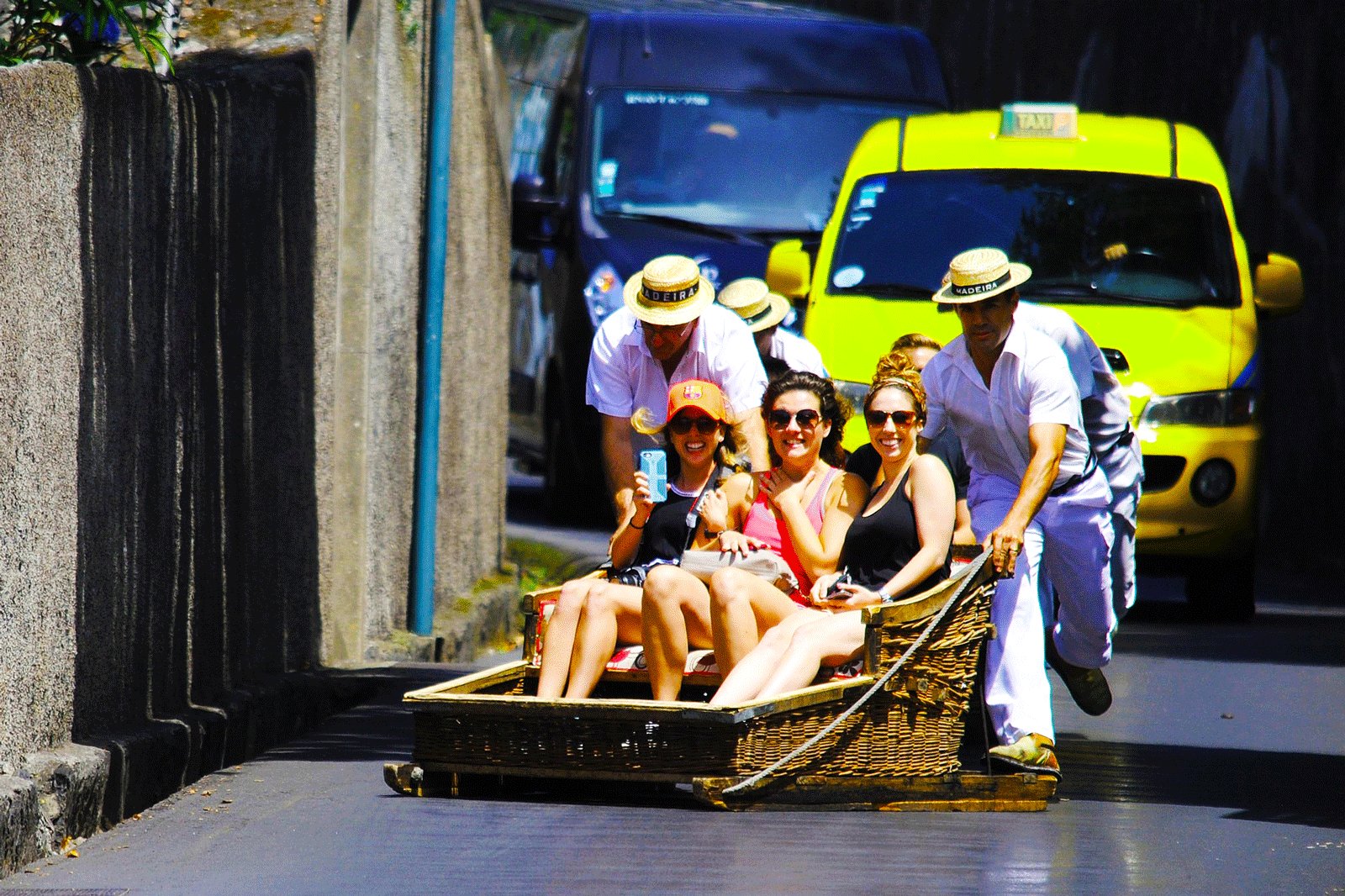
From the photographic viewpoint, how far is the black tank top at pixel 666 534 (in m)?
8.17

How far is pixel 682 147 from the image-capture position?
1603 cm

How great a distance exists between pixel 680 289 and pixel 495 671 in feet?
4.93

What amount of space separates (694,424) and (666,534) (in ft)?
1.25

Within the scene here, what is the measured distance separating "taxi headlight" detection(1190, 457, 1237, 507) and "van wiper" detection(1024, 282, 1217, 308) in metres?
0.86

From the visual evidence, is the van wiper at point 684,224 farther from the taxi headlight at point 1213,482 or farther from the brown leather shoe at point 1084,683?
the brown leather shoe at point 1084,683

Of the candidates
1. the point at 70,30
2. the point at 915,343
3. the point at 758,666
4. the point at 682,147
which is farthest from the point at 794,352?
the point at 682,147

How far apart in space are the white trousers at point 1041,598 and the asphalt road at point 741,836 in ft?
1.15

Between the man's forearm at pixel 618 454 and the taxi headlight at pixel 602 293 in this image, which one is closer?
the man's forearm at pixel 618 454

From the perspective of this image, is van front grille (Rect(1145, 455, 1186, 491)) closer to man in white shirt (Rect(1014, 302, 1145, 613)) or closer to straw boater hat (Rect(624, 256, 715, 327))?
man in white shirt (Rect(1014, 302, 1145, 613))

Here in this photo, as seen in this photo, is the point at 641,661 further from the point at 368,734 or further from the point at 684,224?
the point at 684,224

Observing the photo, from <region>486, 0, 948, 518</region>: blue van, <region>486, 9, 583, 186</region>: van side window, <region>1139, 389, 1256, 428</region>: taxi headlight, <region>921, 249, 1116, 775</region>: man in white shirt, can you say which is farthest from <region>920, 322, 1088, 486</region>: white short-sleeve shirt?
<region>486, 9, 583, 186</region>: van side window

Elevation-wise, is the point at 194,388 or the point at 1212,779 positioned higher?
the point at 194,388

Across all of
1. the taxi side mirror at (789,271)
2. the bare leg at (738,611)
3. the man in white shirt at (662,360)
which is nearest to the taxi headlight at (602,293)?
the taxi side mirror at (789,271)

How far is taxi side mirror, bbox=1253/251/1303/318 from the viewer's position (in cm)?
1295
